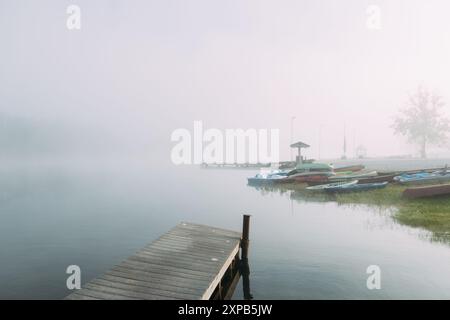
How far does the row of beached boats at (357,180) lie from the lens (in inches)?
1011

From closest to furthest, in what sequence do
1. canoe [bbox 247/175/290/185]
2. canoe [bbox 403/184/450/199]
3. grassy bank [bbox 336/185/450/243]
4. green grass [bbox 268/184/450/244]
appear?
grassy bank [bbox 336/185/450/243], green grass [bbox 268/184/450/244], canoe [bbox 403/184/450/199], canoe [bbox 247/175/290/185]

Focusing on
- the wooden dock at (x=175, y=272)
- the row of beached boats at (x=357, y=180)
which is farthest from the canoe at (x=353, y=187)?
the wooden dock at (x=175, y=272)

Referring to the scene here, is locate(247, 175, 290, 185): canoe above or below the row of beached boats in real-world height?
below

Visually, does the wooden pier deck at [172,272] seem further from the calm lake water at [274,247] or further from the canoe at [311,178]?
the canoe at [311,178]

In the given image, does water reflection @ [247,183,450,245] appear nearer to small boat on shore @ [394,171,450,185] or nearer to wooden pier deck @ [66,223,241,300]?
small boat on shore @ [394,171,450,185]

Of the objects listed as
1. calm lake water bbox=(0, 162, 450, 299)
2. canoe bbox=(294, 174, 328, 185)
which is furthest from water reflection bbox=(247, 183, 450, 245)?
canoe bbox=(294, 174, 328, 185)

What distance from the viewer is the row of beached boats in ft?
84.3

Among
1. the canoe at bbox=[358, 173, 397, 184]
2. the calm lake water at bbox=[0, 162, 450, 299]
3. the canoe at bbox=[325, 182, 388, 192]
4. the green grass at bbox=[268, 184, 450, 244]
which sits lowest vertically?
the calm lake water at bbox=[0, 162, 450, 299]

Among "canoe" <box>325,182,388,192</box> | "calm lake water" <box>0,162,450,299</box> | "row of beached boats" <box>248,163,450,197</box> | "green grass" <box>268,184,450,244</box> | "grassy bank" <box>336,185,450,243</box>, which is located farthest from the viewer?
"canoe" <box>325,182,388,192</box>

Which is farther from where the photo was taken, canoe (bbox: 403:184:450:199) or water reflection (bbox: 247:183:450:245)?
canoe (bbox: 403:184:450:199)

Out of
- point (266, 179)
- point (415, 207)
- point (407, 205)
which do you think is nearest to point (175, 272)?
point (415, 207)

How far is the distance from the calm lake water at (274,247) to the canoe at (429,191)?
3.26 meters

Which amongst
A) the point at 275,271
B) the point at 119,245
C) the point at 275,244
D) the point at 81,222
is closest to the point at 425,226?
the point at 275,244

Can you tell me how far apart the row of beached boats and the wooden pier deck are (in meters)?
19.2
